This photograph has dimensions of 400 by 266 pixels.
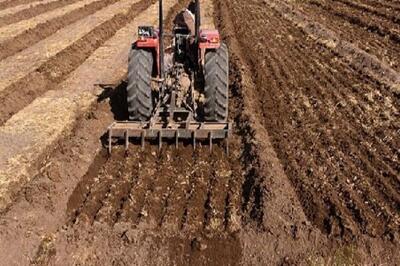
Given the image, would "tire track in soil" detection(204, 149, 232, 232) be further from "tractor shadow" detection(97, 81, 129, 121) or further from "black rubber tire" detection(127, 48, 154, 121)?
"tractor shadow" detection(97, 81, 129, 121)

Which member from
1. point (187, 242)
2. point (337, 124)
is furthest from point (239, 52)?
point (187, 242)

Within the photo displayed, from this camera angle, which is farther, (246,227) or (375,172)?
(375,172)

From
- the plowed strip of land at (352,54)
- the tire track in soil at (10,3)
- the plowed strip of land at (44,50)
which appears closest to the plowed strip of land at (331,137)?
the plowed strip of land at (352,54)

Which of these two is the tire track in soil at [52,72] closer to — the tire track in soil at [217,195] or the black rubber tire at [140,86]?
the black rubber tire at [140,86]

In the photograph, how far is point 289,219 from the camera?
6.96 meters

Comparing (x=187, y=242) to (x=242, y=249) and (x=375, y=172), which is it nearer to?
(x=242, y=249)

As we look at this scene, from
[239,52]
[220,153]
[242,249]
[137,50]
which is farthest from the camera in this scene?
[239,52]

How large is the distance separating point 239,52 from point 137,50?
581cm

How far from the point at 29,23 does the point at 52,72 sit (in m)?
6.52

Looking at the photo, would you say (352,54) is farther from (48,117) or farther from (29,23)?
(29,23)

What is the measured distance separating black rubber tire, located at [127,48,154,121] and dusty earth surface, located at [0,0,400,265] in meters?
0.67

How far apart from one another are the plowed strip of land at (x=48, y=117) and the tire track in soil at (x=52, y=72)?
288mm

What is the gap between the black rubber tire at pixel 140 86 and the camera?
930 centimetres

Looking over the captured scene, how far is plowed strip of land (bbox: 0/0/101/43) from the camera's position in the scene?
17.8 metres
